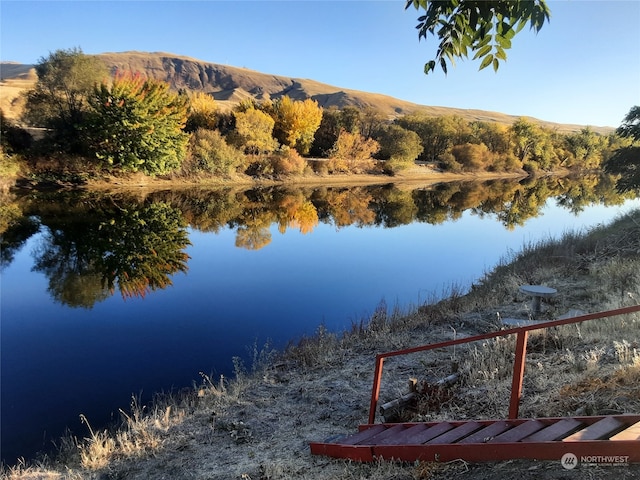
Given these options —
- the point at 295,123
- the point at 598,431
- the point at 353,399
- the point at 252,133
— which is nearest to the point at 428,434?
the point at 598,431

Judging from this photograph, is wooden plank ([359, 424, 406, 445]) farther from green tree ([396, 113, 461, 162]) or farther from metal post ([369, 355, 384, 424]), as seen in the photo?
green tree ([396, 113, 461, 162])

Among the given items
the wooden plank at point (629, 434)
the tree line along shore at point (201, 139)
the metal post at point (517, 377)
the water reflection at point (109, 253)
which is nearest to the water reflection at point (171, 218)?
the water reflection at point (109, 253)

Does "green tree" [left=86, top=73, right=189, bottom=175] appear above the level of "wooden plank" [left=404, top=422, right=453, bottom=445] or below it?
above

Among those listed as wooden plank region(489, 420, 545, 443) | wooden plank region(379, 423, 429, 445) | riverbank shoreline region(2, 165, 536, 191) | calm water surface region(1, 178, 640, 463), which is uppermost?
riverbank shoreline region(2, 165, 536, 191)

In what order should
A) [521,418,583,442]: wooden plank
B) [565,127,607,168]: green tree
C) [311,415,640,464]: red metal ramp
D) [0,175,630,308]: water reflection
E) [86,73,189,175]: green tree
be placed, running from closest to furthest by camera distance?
1. [311,415,640,464]: red metal ramp
2. [521,418,583,442]: wooden plank
3. [0,175,630,308]: water reflection
4. [86,73,189,175]: green tree
5. [565,127,607,168]: green tree

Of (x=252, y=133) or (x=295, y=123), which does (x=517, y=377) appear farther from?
(x=295, y=123)

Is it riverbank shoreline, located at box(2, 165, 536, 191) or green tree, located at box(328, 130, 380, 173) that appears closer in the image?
riverbank shoreline, located at box(2, 165, 536, 191)

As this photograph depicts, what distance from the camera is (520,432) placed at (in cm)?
305

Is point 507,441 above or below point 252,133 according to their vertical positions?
below

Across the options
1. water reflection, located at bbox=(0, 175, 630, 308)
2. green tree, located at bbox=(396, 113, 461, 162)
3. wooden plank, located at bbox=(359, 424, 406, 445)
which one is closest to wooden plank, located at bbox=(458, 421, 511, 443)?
wooden plank, located at bbox=(359, 424, 406, 445)

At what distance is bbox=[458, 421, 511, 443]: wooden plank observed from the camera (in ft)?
10.5

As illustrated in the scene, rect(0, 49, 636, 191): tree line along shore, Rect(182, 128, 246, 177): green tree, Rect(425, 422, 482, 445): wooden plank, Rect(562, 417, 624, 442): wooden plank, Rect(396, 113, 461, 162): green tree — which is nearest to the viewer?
Rect(562, 417, 624, 442): wooden plank

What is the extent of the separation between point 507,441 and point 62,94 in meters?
39.7

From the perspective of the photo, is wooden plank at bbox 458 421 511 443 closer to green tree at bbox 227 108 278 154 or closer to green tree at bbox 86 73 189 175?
green tree at bbox 86 73 189 175
